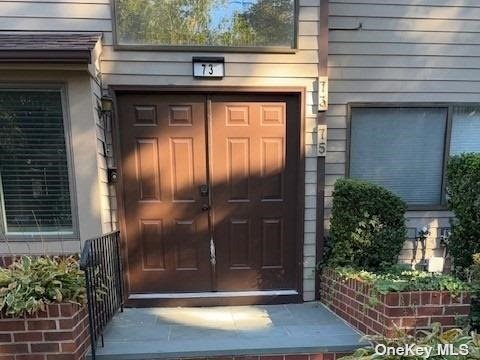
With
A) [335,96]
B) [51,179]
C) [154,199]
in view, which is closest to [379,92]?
[335,96]

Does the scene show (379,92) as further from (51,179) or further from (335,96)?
(51,179)

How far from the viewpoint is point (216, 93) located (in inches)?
122

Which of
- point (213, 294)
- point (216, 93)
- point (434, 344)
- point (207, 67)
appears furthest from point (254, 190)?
point (434, 344)

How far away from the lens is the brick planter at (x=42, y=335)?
218 cm

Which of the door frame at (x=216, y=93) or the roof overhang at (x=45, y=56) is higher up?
the roof overhang at (x=45, y=56)

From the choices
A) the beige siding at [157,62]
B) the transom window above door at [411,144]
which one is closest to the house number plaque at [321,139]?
the beige siding at [157,62]

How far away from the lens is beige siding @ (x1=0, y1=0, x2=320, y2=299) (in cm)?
286

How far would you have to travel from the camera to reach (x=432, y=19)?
343cm

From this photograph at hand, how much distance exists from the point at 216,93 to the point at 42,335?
2.22 m

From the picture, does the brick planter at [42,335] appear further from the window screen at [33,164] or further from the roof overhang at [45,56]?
the roof overhang at [45,56]

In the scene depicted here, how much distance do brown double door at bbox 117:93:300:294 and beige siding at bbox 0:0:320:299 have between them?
14 centimetres

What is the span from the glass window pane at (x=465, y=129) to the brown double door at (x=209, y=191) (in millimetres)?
1716

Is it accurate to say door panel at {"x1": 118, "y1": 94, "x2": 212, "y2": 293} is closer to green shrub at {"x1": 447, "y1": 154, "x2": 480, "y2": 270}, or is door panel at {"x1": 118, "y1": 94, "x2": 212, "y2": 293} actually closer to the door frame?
the door frame

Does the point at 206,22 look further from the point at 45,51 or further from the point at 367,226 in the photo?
the point at 367,226
